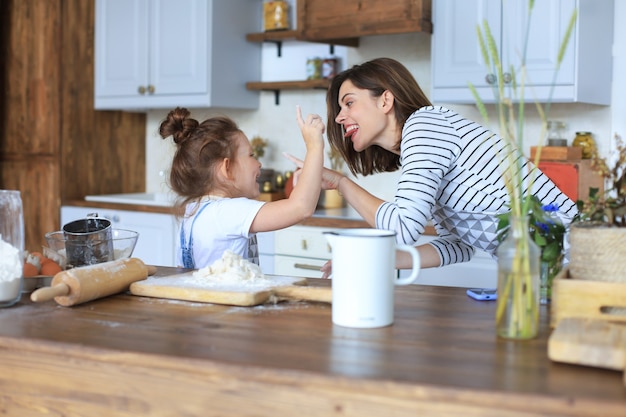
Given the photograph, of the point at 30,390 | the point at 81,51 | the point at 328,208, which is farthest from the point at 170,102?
the point at 30,390

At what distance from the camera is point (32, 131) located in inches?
181

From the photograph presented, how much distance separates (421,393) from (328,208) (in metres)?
3.12

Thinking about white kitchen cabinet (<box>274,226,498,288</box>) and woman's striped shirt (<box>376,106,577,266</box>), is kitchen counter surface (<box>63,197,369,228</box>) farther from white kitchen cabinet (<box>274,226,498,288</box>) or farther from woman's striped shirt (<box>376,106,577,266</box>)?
woman's striped shirt (<box>376,106,577,266</box>)

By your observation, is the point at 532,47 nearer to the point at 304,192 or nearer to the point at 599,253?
the point at 304,192

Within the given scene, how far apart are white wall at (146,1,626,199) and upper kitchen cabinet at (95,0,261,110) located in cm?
13

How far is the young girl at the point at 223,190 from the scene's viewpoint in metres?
2.03

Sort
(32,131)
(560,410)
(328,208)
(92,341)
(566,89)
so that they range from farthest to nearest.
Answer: (32,131) → (328,208) → (566,89) → (92,341) → (560,410)

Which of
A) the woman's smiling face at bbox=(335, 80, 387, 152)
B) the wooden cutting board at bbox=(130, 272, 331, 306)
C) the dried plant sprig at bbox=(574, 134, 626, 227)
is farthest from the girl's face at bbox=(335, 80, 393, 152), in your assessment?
the dried plant sprig at bbox=(574, 134, 626, 227)

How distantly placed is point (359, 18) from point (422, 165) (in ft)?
6.05

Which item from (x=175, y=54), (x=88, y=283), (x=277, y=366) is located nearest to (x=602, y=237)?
(x=277, y=366)

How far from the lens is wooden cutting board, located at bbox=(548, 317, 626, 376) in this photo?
1104mm

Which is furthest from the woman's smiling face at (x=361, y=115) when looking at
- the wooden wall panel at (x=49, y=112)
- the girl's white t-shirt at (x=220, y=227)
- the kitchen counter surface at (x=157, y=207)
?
the wooden wall panel at (x=49, y=112)

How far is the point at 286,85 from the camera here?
423 centimetres

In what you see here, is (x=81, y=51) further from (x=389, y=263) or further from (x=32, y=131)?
(x=389, y=263)
